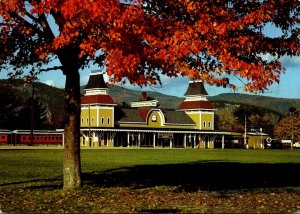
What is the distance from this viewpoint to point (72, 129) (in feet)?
49.3

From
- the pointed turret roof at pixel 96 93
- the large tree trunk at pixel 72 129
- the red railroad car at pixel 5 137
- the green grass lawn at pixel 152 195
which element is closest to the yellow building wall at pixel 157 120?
the pointed turret roof at pixel 96 93

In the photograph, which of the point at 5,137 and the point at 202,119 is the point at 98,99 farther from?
the point at 202,119

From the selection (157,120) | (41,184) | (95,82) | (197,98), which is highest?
(95,82)

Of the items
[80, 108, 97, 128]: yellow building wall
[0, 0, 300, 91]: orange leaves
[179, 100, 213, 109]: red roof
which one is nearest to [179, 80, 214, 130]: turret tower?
[179, 100, 213, 109]: red roof

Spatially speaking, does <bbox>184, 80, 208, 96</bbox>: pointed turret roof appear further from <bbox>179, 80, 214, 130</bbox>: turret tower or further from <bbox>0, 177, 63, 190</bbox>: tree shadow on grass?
<bbox>0, 177, 63, 190</bbox>: tree shadow on grass

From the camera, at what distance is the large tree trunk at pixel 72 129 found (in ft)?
49.4

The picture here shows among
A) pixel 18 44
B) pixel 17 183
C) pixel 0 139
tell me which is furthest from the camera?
pixel 0 139

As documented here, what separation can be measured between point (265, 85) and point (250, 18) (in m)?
1.52

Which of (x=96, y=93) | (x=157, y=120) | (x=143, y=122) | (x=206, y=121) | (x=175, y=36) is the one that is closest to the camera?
(x=175, y=36)

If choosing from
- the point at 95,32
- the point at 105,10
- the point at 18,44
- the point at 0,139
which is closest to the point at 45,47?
the point at 18,44

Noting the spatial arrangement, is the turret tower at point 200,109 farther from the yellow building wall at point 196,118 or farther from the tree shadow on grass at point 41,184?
the tree shadow on grass at point 41,184

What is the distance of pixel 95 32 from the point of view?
482 inches

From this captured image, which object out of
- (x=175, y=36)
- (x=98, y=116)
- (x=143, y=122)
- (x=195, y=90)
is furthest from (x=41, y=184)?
(x=195, y=90)

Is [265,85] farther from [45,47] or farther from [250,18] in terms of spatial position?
[45,47]
